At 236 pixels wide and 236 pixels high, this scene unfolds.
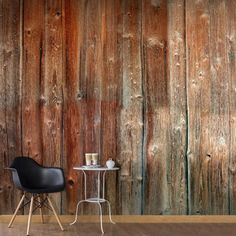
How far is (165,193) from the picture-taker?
4.91 meters

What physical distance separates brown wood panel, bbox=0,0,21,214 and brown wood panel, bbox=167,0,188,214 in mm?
1695

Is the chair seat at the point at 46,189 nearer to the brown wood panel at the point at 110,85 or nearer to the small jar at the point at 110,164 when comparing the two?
the small jar at the point at 110,164

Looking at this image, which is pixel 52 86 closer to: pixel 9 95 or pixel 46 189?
pixel 9 95

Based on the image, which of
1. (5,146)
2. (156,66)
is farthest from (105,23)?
(5,146)

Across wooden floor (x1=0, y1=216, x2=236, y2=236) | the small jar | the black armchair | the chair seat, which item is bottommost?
wooden floor (x1=0, y1=216, x2=236, y2=236)

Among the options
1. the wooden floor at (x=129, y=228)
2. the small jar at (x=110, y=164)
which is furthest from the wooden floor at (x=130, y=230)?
the small jar at (x=110, y=164)

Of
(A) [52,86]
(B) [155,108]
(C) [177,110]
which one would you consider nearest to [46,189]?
(A) [52,86]

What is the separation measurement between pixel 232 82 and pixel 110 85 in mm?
1384

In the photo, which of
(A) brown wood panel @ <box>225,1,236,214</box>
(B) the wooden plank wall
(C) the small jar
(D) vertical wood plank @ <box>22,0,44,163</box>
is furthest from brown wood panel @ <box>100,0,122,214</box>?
(A) brown wood panel @ <box>225,1,236,214</box>

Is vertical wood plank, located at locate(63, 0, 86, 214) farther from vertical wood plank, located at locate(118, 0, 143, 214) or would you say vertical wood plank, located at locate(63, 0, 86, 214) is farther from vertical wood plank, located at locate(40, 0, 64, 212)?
vertical wood plank, located at locate(118, 0, 143, 214)

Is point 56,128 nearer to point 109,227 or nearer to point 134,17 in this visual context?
point 109,227

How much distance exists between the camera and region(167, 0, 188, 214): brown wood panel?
16.1 feet

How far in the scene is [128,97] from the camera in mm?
4969

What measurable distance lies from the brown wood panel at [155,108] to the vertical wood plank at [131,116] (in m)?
0.07
